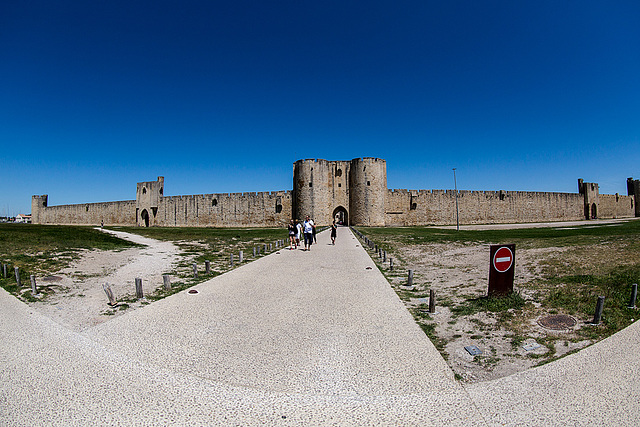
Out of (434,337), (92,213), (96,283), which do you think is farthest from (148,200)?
(434,337)

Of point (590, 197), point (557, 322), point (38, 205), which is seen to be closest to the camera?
point (557, 322)

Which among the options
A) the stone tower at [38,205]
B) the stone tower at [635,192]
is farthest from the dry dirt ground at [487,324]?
the stone tower at [38,205]

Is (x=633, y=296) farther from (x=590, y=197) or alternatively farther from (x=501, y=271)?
(x=590, y=197)

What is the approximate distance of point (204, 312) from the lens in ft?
20.8

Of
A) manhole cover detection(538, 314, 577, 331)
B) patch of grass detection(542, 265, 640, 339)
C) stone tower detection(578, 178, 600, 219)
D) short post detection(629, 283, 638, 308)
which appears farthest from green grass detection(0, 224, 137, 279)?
stone tower detection(578, 178, 600, 219)

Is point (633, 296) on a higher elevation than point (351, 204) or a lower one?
lower

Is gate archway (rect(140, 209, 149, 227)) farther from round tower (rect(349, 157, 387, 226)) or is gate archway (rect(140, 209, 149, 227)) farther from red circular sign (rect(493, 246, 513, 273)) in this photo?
red circular sign (rect(493, 246, 513, 273))

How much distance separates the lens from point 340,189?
44.5 metres

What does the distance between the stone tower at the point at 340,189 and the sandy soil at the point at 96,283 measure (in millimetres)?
27111

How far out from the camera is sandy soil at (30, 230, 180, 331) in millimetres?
6598

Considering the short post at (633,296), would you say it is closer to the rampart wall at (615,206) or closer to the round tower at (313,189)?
the round tower at (313,189)

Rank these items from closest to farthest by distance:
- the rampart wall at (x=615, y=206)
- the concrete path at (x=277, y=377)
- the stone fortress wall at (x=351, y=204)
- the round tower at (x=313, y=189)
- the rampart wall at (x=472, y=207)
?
the concrete path at (x=277, y=377), the round tower at (x=313, y=189), the stone fortress wall at (x=351, y=204), the rampart wall at (x=472, y=207), the rampart wall at (x=615, y=206)

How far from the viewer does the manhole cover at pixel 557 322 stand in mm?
5164

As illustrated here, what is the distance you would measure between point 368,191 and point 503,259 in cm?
3609
